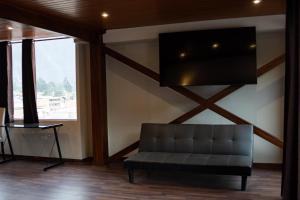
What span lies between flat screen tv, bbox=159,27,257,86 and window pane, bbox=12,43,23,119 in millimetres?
2965

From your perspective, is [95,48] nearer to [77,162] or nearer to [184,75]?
[184,75]

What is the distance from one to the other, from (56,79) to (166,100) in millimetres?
2142

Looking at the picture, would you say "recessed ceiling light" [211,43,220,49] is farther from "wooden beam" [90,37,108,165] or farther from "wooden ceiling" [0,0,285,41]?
"wooden beam" [90,37,108,165]

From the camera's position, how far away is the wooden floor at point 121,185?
3877 millimetres

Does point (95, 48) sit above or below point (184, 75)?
above

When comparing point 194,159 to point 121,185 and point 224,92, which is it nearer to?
point 121,185

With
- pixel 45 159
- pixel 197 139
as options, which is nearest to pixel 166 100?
pixel 197 139

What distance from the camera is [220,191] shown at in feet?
13.0

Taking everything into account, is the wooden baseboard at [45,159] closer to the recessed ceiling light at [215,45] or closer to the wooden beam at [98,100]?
the wooden beam at [98,100]

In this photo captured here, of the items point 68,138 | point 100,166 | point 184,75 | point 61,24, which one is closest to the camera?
point 61,24

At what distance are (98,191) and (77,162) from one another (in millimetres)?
A: 1714

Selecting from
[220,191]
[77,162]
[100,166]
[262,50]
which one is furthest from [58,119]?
[262,50]

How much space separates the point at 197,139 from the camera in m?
4.78

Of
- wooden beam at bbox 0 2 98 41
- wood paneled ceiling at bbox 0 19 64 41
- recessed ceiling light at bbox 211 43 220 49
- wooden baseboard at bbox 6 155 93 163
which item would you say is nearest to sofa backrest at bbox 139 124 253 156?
recessed ceiling light at bbox 211 43 220 49
